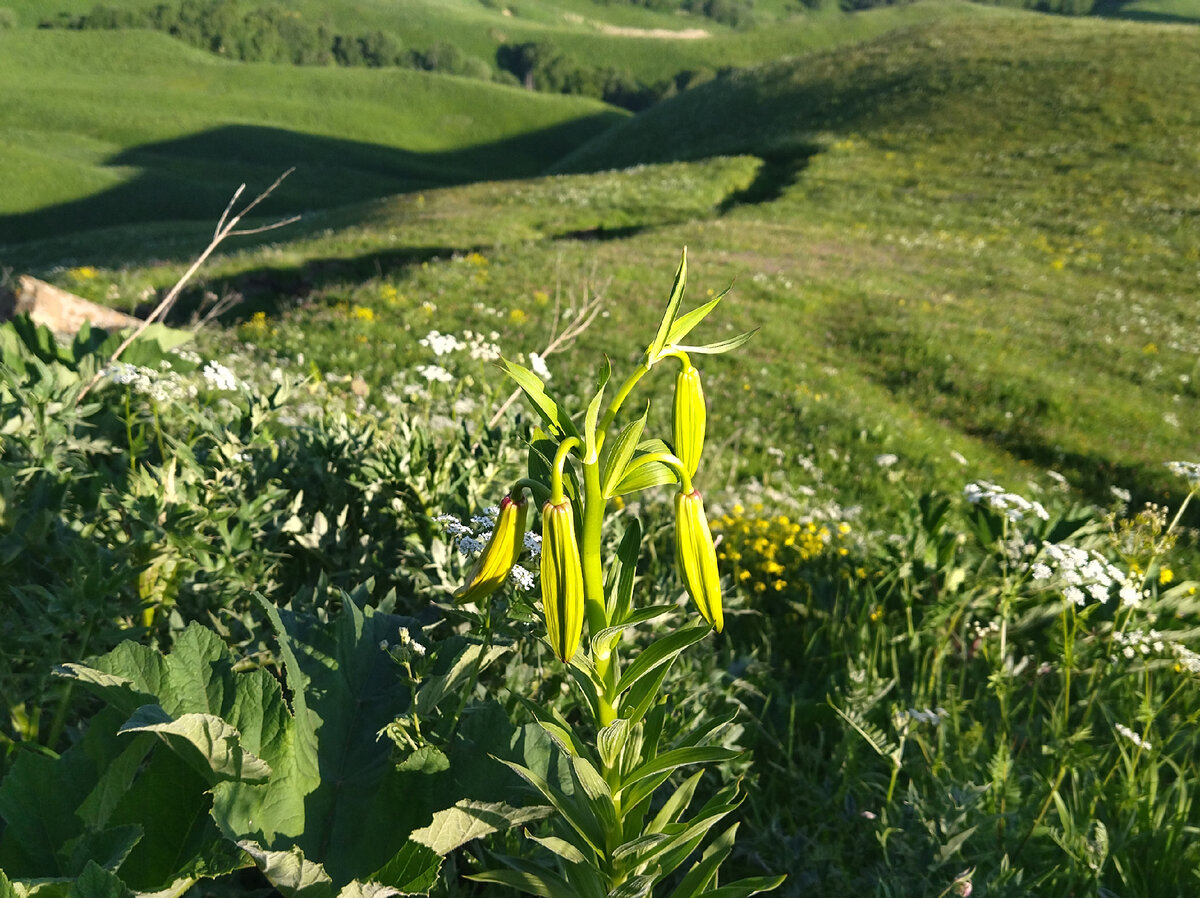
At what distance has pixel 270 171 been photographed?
5797cm

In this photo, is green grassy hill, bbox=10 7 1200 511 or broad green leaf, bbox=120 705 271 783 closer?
broad green leaf, bbox=120 705 271 783

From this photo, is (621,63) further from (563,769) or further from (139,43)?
(563,769)

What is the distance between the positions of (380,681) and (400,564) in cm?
124

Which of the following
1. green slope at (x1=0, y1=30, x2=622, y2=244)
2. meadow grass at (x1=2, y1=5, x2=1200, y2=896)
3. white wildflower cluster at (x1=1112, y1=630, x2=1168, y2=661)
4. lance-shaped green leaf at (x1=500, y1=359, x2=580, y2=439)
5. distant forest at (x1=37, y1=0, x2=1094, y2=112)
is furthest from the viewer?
distant forest at (x1=37, y1=0, x2=1094, y2=112)

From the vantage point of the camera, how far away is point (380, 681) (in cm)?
218

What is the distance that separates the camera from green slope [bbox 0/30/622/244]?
4875cm

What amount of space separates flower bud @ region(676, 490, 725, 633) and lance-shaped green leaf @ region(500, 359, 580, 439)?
0.87ft

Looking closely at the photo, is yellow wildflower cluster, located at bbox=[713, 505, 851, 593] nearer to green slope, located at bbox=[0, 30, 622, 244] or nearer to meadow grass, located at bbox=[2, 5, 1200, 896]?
meadow grass, located at bbox=[2, 5, 1200, 896]

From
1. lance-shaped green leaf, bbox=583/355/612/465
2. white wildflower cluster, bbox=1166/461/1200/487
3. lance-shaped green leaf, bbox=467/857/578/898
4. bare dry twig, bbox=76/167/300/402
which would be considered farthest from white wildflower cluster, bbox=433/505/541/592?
white wildflower cluster, bbox=1166/461/1200/487

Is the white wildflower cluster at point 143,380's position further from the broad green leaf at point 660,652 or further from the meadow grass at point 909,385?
the broad green leaf at point 660,652

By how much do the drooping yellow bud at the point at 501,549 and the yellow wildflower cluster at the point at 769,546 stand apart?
11.0ft

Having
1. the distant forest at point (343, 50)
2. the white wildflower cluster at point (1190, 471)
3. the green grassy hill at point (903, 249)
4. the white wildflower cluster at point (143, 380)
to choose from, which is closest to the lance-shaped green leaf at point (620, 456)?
the green grassy hill at point (903, 249)

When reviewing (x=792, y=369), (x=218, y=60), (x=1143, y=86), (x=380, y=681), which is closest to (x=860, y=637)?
(x=380, y=681)

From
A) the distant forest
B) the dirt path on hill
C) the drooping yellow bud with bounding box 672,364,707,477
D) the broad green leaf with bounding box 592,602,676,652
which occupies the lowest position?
the broad green leaf with bounding box 592,602,676,652
